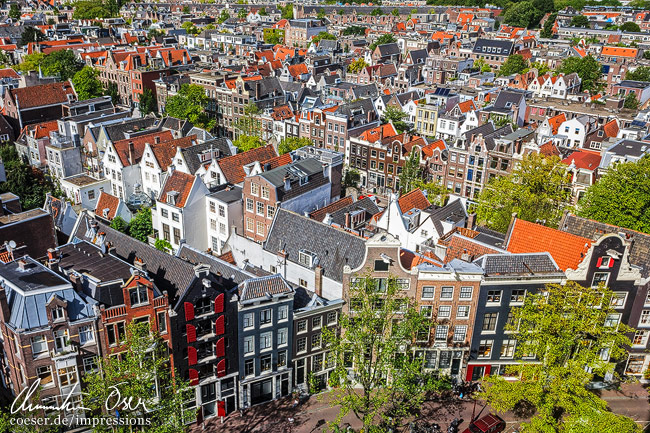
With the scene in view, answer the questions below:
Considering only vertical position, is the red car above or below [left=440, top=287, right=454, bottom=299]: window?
below

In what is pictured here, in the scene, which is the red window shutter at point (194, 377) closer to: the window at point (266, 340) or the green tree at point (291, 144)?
the window at point (266, 340)

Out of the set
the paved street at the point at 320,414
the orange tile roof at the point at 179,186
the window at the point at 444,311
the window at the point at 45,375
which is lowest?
the paved street at the point at 320,414

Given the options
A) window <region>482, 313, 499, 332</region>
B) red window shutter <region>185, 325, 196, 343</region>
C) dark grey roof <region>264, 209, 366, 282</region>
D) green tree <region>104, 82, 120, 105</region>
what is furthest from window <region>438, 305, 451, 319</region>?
green tree <region>104, 82, 120, 105</region>

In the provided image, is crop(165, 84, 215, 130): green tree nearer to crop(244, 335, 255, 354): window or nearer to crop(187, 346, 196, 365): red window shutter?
crop(244, 335, 255, 354): window

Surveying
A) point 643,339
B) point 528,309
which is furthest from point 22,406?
point 643,339

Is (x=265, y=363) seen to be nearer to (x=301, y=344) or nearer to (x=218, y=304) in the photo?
(x=301, y=344)

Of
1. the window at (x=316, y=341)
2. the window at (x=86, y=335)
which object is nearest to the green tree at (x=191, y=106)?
the window at (x=316, y=341)
